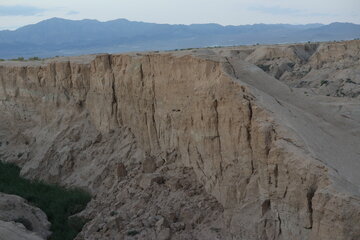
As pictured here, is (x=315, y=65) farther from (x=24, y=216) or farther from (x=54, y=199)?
(x=24, y=216)

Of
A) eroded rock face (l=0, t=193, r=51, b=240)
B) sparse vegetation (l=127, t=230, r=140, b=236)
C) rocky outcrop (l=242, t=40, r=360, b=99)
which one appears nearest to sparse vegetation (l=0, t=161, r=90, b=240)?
eroded rock face (l=0, t=193, r=51, b=240)

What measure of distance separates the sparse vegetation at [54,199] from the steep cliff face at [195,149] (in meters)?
0.60

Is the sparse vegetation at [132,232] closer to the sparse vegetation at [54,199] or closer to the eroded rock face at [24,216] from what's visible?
the sparse vegetation at [54,199]

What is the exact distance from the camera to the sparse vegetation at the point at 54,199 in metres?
16.3

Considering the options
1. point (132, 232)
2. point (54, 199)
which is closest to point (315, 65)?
point (54, 199)

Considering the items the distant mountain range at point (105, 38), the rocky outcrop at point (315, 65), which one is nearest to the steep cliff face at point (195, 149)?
the rocky outcrop at point (315, 65)

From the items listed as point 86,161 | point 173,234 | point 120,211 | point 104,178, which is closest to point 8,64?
point 86,161

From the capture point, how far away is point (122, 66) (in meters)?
19.6

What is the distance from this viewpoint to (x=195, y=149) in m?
15.3

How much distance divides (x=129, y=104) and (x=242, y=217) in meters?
7.83

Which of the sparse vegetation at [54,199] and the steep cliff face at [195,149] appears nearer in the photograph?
the steep cliff face at [195,149]

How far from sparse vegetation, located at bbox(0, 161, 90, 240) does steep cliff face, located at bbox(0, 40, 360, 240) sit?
1.98 ft

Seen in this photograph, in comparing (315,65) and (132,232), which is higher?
(315,65)

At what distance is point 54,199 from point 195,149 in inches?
263
